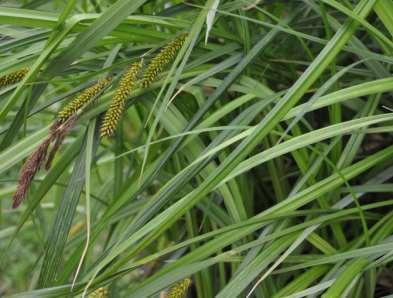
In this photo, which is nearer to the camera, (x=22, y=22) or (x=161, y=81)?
(x=22, y=22)

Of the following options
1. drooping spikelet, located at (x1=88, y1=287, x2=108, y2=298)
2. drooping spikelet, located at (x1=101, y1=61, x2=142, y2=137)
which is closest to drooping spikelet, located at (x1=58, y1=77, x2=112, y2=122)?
drooping spikelet, located at (x1=101, y1=61, x2=142, y2=137)

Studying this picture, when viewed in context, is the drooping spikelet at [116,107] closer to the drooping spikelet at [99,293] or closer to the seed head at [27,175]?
the seed head at [27,175]

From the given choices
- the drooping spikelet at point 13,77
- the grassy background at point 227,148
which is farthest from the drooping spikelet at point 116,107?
the drooping spikelet at point 13,77

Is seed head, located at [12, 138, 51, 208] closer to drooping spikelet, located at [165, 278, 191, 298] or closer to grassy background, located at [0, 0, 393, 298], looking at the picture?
grassy background, located at [0, 0, 393, 298]

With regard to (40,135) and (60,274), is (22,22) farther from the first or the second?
(60,274)

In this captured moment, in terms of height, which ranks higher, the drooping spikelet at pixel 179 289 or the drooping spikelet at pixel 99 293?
the drooping spikelet at pixel 99 293

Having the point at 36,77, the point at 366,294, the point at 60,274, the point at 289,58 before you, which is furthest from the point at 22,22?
the point at 366,294
